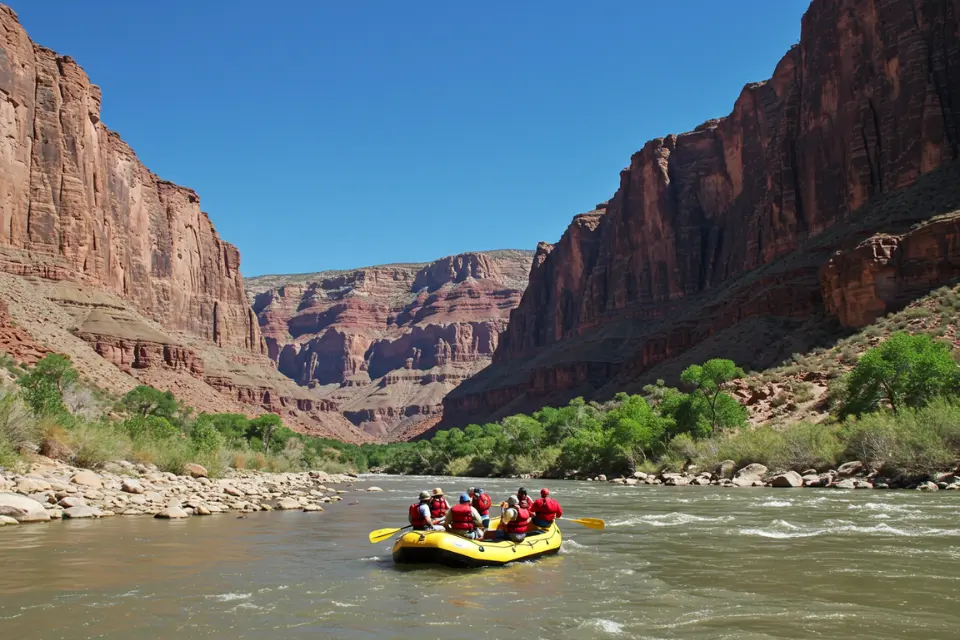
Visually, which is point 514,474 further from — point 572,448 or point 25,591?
point 25,591

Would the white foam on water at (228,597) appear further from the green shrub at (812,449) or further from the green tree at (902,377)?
the green tree at (902,377)

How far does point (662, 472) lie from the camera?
45.0 m

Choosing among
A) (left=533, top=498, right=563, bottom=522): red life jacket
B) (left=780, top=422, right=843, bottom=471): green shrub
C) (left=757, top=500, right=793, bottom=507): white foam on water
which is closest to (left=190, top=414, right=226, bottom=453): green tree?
(left=757, top=500, right=793, bottom=507): white foam on water

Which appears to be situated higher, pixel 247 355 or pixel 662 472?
pixel 247 355

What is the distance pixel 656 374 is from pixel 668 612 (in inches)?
2916

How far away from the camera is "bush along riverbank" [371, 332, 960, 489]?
30062 millimetres

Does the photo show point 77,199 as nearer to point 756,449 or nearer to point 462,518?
point 756,449

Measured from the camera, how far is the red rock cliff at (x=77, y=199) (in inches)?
3233

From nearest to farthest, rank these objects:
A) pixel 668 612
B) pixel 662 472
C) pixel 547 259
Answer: pixel 668 612 → pixel 662 472 → pixel 547 259

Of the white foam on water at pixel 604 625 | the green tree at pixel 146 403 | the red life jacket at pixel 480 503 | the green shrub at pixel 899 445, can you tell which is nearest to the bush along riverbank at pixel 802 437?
the green shrub at pixel 899 445

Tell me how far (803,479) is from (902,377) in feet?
25.8

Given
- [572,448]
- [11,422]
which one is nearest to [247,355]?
[572,448]

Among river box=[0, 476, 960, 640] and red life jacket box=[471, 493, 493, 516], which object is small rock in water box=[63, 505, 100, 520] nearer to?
river box=[0, 476, 960, 640]

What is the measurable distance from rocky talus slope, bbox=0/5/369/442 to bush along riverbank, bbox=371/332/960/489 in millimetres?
38385
